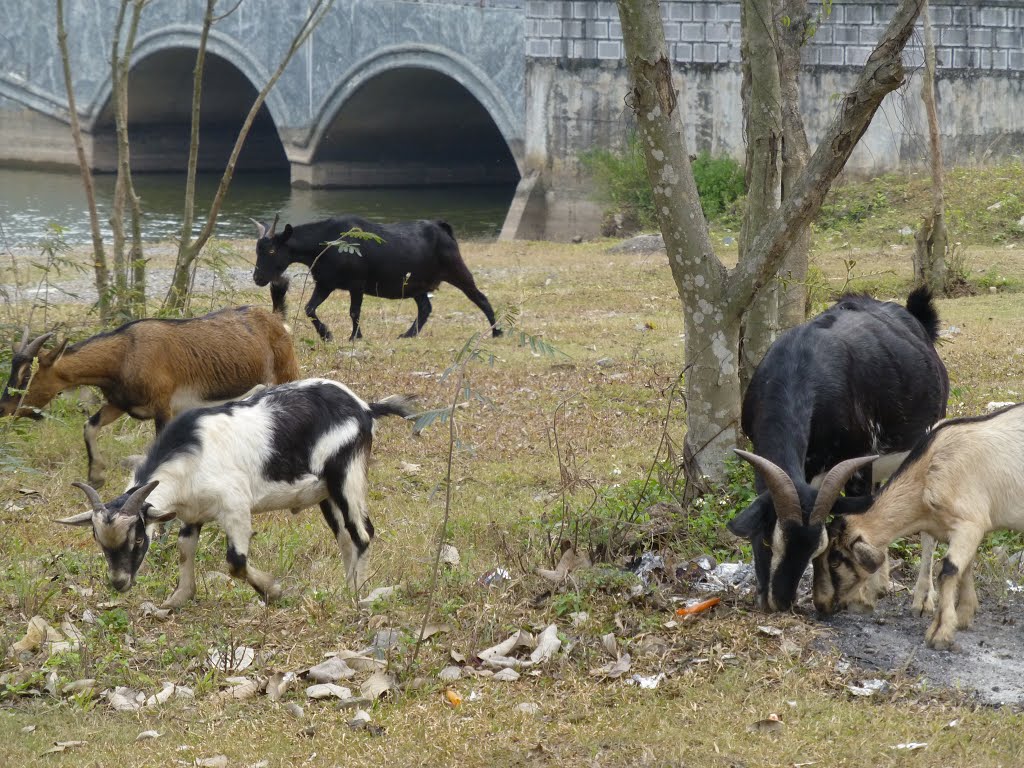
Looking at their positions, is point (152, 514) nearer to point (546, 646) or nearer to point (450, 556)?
point (450, 556)

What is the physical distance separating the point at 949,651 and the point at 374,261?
9.57 m

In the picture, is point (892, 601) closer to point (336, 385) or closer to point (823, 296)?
point (336, 385)

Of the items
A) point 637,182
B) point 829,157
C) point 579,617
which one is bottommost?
point 579,617

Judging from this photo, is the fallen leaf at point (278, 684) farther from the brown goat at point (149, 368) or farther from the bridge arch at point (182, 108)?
the bridge arch at point (182, 108)

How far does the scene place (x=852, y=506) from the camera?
5.09 m

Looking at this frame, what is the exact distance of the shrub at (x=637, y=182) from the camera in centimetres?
2203

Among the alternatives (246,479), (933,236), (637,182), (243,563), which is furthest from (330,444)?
(637,182)

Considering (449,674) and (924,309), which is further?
(924,309)

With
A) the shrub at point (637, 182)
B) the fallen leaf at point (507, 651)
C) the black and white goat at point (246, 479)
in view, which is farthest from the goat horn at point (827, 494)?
the shrub at point (637, 182)

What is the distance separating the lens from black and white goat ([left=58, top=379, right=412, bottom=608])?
540 cm

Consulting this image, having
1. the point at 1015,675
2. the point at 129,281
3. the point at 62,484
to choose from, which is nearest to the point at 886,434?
the point at 1015,675

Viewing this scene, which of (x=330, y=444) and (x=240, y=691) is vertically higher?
(x=330, y=444)

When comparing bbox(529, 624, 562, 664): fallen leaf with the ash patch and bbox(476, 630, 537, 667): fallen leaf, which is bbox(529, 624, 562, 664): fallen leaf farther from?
the ash patch

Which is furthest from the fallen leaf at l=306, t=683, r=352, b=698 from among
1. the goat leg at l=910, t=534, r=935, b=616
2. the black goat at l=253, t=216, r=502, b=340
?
the black goat at l=253, t=216, r=502, b=340
